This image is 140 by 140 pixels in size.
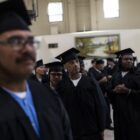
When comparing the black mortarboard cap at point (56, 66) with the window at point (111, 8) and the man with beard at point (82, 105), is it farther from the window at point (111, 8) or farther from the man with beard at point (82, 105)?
the window at point (111, 8)

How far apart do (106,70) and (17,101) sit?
34.1 feet

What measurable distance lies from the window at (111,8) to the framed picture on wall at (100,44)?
264 cm

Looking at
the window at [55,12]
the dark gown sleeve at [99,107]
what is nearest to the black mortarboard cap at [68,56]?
the dark gown sleeve at [99,107]

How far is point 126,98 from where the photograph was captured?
6551 mm

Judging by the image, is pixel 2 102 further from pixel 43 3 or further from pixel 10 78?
pixel 43 3

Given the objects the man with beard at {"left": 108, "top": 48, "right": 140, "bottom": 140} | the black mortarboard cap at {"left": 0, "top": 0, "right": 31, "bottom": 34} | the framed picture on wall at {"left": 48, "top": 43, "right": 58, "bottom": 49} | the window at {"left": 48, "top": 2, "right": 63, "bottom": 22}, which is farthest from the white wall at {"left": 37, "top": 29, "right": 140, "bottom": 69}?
the black mortarboard cap at {"left": 0, "top": 0, "right": 31, "bottom": 34}

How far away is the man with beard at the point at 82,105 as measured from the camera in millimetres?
5582

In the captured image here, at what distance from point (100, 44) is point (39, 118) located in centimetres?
1524

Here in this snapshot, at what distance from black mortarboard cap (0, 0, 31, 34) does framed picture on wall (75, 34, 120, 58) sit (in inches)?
585

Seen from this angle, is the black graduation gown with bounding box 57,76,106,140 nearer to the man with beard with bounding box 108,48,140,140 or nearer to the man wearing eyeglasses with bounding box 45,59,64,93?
the man wearing eyeglasses with bounding box 45,59,64,93

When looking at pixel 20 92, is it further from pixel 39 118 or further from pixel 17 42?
pixel 17 42

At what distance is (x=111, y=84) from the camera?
6.91 meters

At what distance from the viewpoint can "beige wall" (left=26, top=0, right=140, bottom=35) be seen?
1934 centimetres

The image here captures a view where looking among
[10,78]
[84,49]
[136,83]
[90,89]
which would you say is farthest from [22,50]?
[84,49]
